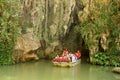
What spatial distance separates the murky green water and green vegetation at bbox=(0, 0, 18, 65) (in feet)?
2.63

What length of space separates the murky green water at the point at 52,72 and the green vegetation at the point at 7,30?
0.80 m

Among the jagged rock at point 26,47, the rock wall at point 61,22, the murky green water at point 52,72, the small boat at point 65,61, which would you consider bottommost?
the murky green water at point 52,72

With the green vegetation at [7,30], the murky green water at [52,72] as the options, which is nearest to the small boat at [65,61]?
the murky green water at [52,72]

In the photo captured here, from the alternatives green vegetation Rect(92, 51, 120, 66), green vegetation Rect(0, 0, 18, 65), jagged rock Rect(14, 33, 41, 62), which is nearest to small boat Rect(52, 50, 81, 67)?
green vegetation Rect(92, 51, 120, 66)

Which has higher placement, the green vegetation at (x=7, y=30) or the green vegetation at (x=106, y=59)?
the green vegetation at (x=7, y=30)

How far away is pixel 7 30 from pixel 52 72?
3.76 metres

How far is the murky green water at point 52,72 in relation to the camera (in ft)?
51.3

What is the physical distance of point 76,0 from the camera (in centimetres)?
2278

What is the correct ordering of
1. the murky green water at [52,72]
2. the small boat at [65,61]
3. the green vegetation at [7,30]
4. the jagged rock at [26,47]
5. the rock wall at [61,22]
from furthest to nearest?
the rock wall at [61,22]
the jagged rock at [26,47]
the small boat at [65,61]
the green vegetation at [7,30]
the murky green water at [52,72]

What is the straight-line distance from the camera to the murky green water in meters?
15.6

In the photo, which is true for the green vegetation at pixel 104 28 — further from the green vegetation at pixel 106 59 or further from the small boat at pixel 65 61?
the small boat at pixel 65 61

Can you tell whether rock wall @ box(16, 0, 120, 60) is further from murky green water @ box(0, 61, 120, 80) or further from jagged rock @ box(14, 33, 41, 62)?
murky green water @ box(0, 61, 120, 80)

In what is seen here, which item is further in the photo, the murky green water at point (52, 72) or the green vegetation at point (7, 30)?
the green vegetation at point (7, 30)

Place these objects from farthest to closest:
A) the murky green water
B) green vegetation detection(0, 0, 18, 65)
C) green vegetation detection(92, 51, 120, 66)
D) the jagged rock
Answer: the jagged rock < green vegetation detection(92, 51, 120, 66) < green vegetation detection(0, 0, 18, 65) < the murky green water
